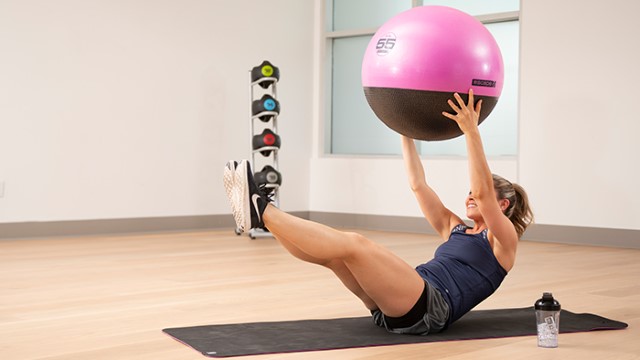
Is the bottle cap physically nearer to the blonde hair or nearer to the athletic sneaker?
the blonde hair

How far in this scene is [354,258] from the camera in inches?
98.3

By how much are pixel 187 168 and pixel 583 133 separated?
2.98 meters

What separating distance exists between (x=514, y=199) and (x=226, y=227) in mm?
4736

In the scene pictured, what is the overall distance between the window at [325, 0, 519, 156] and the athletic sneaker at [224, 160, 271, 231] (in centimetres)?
453

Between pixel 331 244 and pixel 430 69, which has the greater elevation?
pixel 430 69

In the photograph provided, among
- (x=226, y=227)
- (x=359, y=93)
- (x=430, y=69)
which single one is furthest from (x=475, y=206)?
(x=359, y=93)

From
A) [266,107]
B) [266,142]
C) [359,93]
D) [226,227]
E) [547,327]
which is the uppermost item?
[359,93]

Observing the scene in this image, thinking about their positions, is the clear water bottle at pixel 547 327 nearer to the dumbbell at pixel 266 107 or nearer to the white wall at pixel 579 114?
the white wall at pixel 579 114

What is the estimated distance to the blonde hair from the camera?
9.19 feet

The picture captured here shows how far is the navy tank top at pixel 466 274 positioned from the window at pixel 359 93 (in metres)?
4.11

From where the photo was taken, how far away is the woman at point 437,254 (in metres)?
2.47

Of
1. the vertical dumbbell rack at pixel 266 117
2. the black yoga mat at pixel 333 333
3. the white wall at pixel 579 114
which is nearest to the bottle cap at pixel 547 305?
the black yoga mat at pixel 333 333

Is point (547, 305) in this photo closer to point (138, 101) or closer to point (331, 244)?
point (331, 244)

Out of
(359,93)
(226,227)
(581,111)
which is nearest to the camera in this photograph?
(581,111)
